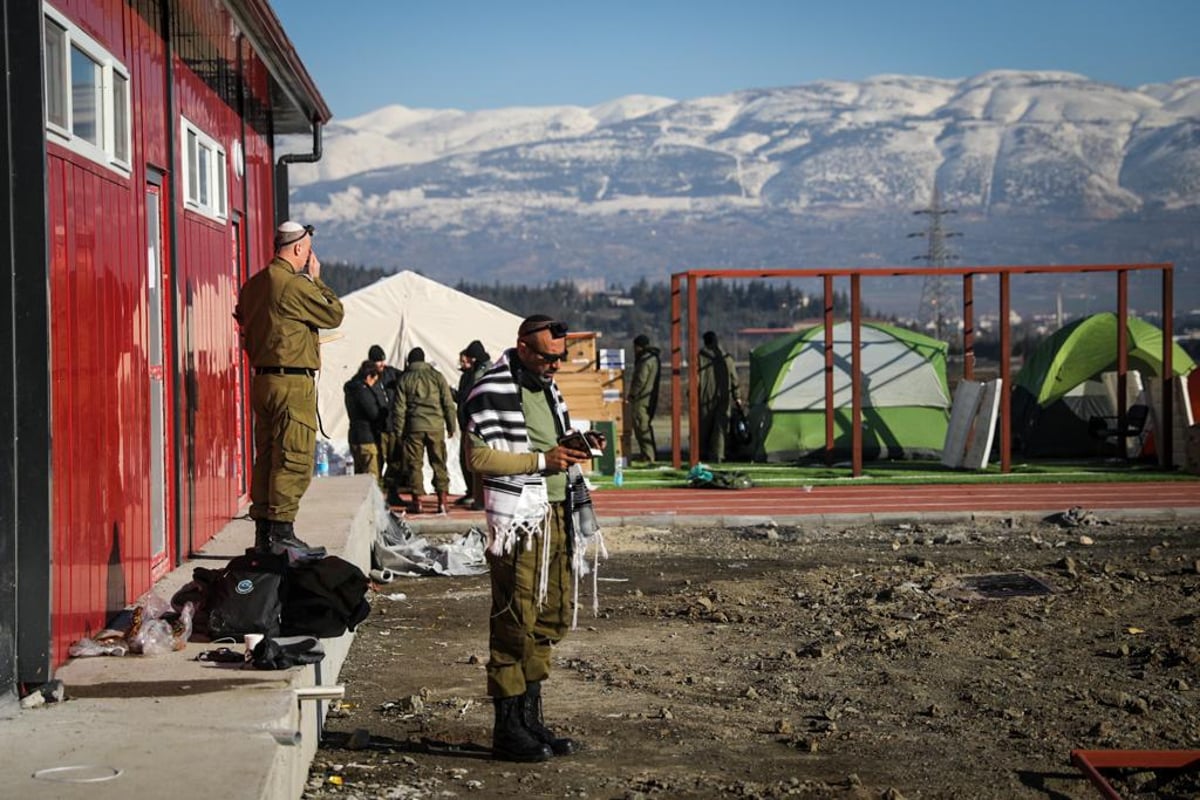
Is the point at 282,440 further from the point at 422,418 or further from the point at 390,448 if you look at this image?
the point at 390,448

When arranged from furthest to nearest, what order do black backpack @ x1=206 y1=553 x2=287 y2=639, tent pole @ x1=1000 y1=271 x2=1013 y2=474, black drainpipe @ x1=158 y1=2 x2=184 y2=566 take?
tent pole @ x1=1000 y1=271 x2=1013 y2=474 < black drainpipe @ x1=158 y1=2 x2=184 y2=566 < black backpack @ x1=206 y1=553 x2=287 y2=639

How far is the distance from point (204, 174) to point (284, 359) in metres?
3.56

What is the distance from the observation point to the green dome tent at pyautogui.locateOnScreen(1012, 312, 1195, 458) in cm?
2644

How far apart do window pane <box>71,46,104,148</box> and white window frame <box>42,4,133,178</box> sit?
2 centimetres

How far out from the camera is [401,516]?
18.2m

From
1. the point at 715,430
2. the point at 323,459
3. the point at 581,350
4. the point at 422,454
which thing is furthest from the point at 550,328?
the point at 581,350

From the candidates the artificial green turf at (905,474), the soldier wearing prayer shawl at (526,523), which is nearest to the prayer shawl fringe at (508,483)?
the soldier wearing prayer shawl at (526,523)

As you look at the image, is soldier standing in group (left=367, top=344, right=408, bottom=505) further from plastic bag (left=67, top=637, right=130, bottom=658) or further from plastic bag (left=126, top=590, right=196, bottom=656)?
plastic bag (left=67, top=637, right=130, bottom=658)

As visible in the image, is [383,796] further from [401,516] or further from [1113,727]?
[401,516]

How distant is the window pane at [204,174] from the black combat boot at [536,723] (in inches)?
220

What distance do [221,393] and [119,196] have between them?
419cm

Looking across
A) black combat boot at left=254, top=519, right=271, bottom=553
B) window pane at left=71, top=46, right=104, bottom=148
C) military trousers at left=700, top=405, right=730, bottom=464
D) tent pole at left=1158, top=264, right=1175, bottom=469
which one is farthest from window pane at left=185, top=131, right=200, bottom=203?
tent pole at left=1158, top=264, right=1175, bottom=469

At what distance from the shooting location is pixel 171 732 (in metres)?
6.59

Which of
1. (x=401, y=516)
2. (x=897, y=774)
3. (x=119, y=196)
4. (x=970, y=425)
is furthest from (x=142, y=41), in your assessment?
(x=970, y=425)
